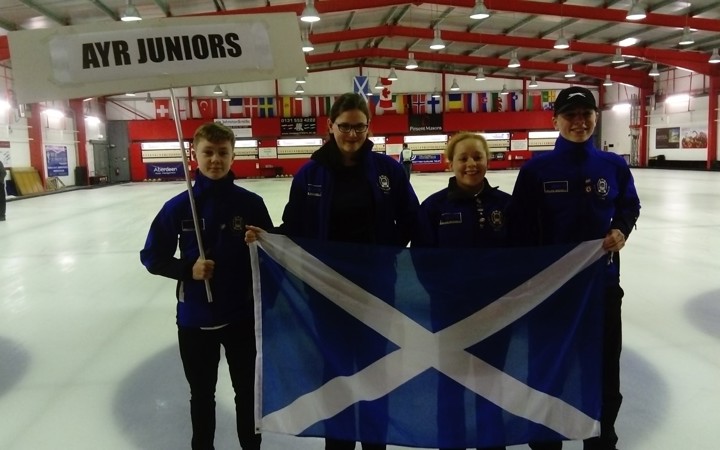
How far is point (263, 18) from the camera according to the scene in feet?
6.54

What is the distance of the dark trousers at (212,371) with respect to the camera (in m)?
2.05

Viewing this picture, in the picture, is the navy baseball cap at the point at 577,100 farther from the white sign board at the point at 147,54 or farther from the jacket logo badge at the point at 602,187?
the white sign board at the point at 147,54

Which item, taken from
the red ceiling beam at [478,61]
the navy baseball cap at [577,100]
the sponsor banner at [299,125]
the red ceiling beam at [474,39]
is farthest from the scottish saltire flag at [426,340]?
the sponsor banner at [299,125]

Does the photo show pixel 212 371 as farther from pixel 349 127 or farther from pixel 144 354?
pixel 144 354

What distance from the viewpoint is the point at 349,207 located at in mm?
2059

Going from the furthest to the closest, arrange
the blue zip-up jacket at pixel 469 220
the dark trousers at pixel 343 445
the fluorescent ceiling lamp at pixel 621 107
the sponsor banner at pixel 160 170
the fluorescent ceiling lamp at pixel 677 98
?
the fluorescent ceiling lamp at pixel 621 107, the sponsor banner at pixel 160 170, the fluorescent ceiling lamp at pixel 677 98, the blue zip-up jacket at pixel 469 220, the dark trousers at pixel 343 445

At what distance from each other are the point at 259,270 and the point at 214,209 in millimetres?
307

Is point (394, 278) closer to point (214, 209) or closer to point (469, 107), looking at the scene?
point (214, 209)

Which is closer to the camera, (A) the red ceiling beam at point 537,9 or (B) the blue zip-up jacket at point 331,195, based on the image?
(B) the blue zip-up jacket at point 331,195

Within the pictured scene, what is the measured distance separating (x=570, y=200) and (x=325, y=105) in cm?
2608

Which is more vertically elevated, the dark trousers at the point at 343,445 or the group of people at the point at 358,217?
the group of people at the point at 358,217

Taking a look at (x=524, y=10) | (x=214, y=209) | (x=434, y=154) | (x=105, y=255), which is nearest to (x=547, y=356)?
(x=214, y=209)

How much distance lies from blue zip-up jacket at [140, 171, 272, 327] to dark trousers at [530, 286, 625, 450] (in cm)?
134

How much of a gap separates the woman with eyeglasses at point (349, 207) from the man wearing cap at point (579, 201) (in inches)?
20.7
